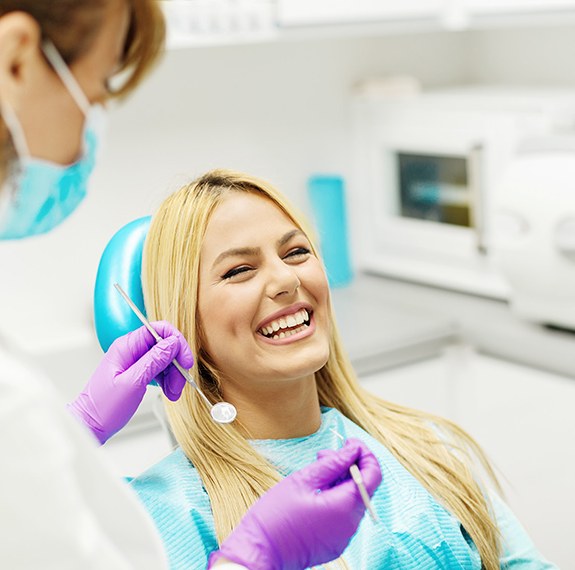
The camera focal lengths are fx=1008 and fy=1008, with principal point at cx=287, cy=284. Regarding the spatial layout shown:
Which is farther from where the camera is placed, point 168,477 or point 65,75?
point 168,477

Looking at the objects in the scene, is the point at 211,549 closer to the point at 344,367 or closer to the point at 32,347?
the point at 344,367

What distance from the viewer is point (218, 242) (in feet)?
4.97

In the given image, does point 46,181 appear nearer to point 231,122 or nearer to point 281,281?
point 281,281

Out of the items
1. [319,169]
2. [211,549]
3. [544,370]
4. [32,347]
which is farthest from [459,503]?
[319,169]

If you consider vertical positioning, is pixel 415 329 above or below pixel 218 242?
below

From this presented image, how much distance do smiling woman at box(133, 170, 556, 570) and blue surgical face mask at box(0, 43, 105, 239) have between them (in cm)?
46

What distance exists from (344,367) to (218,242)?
12.4 inches

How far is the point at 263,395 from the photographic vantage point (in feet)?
5.02

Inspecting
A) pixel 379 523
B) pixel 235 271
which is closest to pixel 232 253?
pixel 235 271

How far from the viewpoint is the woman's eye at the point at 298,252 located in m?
1.56

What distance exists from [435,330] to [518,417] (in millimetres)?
295

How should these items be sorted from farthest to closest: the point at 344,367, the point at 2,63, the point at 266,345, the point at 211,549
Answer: the point at 344,367
the point at 266,345
the point at 211,549
the point at 2,63

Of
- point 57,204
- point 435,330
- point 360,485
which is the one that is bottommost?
point 435,330

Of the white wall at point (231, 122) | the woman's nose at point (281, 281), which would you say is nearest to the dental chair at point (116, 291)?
the woman's nose at point (281, 281)
